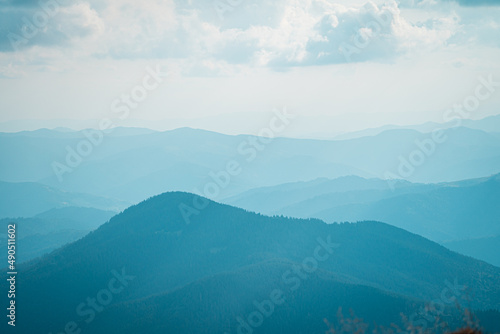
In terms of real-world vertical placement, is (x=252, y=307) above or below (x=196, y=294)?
below

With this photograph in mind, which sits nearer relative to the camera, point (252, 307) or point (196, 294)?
point (252, 307)

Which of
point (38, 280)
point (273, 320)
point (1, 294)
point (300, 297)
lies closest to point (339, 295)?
point (300, 297)

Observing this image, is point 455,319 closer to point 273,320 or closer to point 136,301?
point 273,320

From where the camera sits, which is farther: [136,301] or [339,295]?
[136,301]

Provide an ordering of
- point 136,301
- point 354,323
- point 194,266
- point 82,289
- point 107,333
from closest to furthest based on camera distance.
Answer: point 354,323 → point 107,333 → point 136,301 → point 82,289 → point 194,266

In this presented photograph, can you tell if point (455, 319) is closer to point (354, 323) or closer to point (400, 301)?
point (400, 301)

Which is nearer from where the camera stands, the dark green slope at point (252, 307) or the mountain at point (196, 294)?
the dark green slope at point (252, 307)

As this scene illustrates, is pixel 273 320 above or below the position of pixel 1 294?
below

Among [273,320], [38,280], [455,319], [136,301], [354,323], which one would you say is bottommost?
[455,319]

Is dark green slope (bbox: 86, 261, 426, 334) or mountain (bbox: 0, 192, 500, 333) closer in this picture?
dark green slope (bbox: 86, 261, 426, 334)

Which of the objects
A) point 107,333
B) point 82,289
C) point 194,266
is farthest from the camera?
point 194,266
